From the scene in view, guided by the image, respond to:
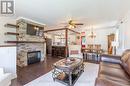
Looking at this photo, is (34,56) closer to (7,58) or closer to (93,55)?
(7,58)

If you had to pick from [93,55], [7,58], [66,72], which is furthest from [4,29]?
[93,55]

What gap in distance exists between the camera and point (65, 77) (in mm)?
3111

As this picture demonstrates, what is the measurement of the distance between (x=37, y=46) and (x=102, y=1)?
4.25m

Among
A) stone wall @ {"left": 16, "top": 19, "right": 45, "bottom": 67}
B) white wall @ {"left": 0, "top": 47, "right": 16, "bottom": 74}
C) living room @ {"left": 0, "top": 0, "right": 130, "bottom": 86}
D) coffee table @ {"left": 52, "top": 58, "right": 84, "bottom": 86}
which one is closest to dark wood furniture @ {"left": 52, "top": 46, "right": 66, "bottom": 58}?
living room @ {"left": 0, "top": 0, "right": 130, "bottom": 86}

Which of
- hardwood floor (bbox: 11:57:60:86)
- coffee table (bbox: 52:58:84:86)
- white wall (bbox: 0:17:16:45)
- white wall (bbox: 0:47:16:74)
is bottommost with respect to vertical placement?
hardwood floor (bbox: 11:57:60:86)

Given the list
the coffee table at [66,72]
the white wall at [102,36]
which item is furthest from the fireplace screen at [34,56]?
the white wall at [102,36]

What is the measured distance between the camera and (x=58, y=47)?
833 cm

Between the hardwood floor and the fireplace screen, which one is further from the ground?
the fireplace screen

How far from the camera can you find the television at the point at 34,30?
539 centimetres

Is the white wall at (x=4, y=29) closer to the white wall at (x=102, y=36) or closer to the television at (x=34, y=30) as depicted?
the television at (x=34, y=30)

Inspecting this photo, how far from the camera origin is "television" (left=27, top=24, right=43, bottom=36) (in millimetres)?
5391

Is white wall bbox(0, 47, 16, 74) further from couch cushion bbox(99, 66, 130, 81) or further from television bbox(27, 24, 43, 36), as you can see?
couch cushion bbox(99, 66, 130, 81)

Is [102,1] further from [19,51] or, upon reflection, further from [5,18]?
[19,51]

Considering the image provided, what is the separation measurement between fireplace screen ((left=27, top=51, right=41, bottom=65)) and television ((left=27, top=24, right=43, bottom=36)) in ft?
3.52
